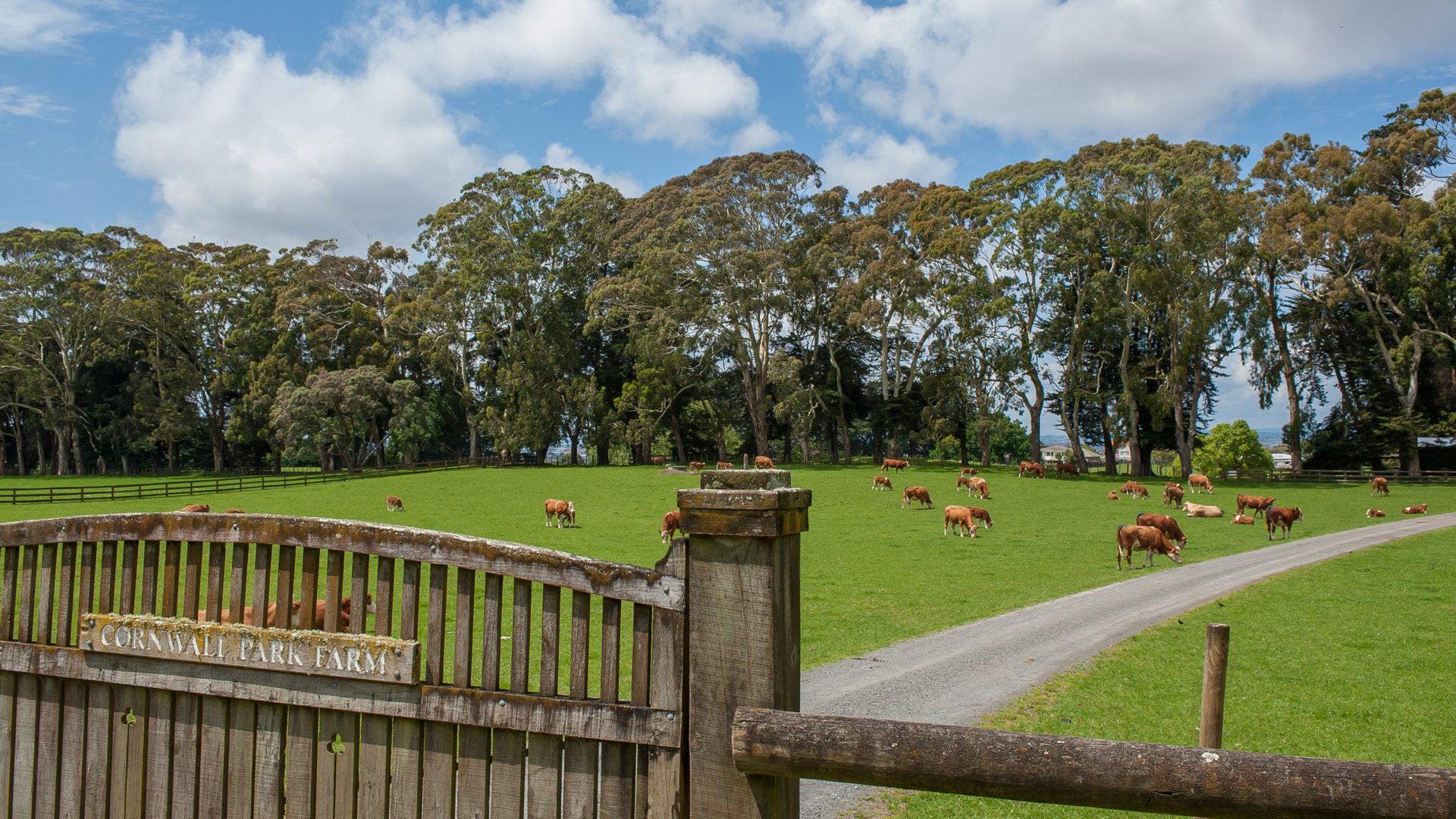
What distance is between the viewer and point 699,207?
173ft

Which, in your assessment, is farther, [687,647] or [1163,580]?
[1163,580]

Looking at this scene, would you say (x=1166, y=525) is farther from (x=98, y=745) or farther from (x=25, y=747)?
(x=25, y=747)

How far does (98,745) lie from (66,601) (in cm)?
61

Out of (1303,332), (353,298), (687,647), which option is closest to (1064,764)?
(687,647)

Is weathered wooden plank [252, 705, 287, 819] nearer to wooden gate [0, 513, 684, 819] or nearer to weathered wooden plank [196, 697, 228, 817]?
wooden gate [0, 513, 684, 819]

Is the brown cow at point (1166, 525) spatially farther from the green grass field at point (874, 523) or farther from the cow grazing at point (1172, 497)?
the cow grazing at point (1172, 497)

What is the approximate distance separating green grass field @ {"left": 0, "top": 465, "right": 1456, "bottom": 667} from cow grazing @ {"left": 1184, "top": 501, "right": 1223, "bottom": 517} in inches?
55.9

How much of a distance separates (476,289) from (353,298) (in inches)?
584

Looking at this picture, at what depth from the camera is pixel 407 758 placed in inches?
113

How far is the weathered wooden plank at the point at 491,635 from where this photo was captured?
283cm

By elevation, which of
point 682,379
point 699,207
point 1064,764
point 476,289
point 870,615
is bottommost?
point 870,615

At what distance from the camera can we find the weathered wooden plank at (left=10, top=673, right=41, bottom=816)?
3.48m

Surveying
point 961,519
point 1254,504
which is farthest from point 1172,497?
point 961,519

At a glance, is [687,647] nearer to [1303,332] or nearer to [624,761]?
[624,761]
